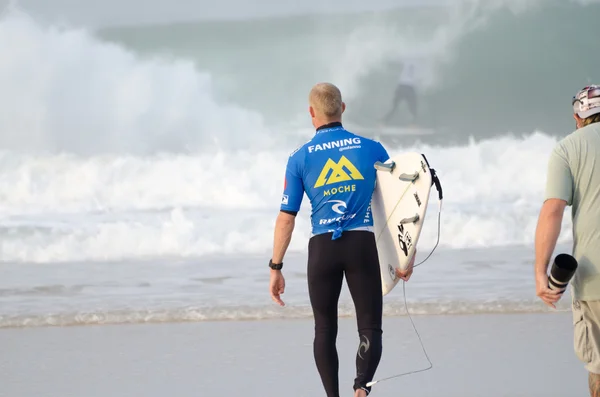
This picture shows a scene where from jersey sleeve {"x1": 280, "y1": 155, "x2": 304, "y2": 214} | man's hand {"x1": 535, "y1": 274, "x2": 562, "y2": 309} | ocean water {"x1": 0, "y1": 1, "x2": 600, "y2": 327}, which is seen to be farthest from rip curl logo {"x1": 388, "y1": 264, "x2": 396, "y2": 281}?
ocean water {"x1": 0, "y1": 1, "x2": 600, "y2": 327}

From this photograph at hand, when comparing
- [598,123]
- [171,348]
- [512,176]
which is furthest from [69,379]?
[512,176]

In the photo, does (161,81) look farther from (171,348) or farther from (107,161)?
(171,348)

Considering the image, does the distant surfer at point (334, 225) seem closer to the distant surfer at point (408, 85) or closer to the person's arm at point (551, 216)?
the person's arm at point (551, 216)

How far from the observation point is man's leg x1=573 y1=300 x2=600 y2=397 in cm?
285

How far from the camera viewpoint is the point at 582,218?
2.86m

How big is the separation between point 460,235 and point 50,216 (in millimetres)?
5502

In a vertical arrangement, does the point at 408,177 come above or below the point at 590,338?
above

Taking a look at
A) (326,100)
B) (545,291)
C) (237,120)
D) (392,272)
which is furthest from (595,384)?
(237,120)

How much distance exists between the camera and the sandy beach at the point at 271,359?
4.30 m

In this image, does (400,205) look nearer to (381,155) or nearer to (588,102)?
(381,155)

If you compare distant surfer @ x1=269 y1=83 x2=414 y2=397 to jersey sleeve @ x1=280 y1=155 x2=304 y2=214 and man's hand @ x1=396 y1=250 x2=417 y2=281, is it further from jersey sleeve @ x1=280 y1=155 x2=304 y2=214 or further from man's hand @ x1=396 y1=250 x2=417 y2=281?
man's hand @ x1=396 y1=250 x2=417 y2=281

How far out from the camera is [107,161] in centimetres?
1577

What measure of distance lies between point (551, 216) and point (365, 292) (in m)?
0.89

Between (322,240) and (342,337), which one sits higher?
(322,240)
